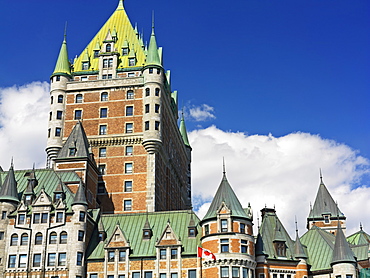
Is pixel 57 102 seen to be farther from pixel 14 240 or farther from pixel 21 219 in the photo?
pixel 14 240

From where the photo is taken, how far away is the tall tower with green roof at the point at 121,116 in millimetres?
94938

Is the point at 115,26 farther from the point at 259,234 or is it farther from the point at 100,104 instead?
the point at 259,234

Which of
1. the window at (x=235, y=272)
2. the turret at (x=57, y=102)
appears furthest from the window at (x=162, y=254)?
the turret at (x=57, y=102)

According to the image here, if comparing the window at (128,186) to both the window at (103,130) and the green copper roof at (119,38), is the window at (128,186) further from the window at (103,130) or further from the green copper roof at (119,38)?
the green copper roof at (119,38)

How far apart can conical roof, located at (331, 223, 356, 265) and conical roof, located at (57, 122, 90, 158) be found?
1445 inches

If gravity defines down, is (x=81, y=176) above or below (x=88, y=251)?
above

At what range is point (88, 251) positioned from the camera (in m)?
76.7

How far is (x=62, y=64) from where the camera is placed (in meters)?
105

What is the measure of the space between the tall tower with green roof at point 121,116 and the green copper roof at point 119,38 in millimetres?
179

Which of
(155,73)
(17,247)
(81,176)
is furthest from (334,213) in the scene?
(17,247)

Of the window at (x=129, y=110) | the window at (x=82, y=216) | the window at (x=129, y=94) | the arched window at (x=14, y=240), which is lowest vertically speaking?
the arched window at (x=14, y=240)

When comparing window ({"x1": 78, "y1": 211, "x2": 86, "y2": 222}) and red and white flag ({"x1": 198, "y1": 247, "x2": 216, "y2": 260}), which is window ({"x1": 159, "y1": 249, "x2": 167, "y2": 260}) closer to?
red and white flag ({"x1": 198, "y1": 247, "x2": 216, "y2": 260})

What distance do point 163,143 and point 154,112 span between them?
5746 mm

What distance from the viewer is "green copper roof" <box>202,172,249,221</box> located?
7494cm
